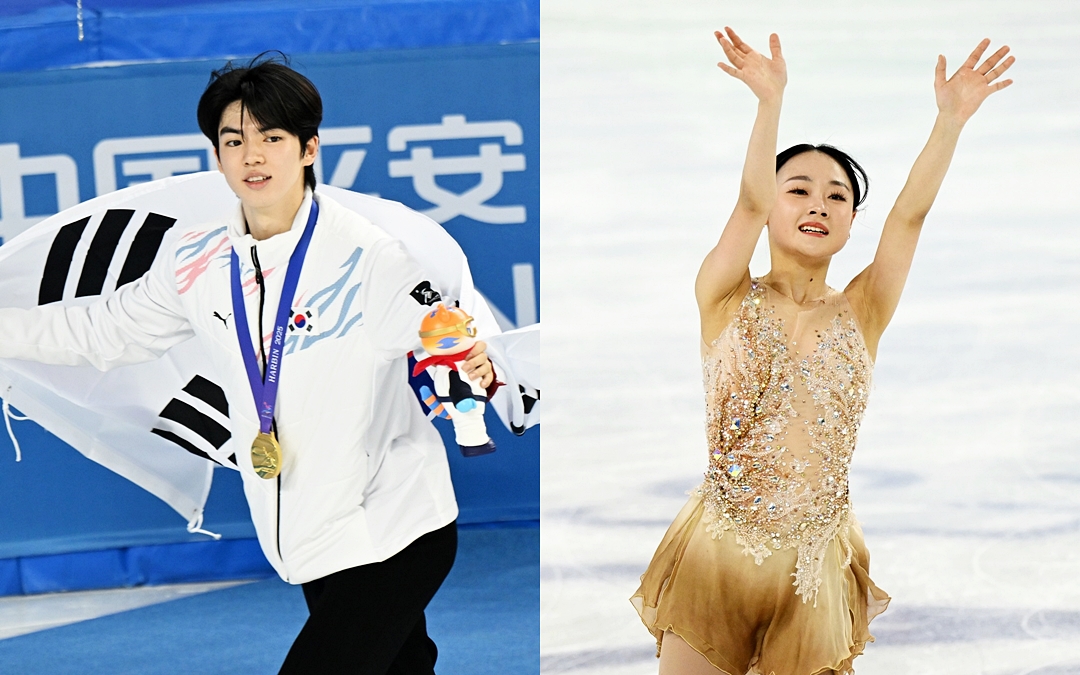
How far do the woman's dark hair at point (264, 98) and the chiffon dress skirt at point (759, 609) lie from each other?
1179 mm

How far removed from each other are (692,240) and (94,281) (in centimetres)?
204

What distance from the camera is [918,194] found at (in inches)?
98.4

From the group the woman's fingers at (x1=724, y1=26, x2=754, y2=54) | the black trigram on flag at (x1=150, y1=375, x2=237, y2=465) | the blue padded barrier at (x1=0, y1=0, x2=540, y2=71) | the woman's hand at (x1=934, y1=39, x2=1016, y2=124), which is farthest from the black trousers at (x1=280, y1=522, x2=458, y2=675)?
the blue padded barrier at (x1=0, y1=0, x2=540, y2=71)

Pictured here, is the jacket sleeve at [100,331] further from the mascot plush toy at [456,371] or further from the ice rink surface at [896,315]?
the ice rink surface at [896,315]

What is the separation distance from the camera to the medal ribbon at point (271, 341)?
7.85ft

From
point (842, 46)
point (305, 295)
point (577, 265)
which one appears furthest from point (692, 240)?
point (305, 295)

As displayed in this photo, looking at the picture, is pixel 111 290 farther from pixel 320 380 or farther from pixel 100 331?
pixel 320 380

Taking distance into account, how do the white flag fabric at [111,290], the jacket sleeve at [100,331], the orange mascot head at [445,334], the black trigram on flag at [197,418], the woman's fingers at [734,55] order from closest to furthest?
the orange mascot head at [445,334] → the woman's fingers at [734,55] → the jacket sleeve at [100,331] → the white flag fabric at [111,290] → the black trigram on flag at [197,418]

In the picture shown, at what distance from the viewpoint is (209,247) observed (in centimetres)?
253

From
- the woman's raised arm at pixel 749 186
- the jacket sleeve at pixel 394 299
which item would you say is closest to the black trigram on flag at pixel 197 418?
the jacket sleeve at pixel 394 299

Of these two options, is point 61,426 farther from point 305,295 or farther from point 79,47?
point 79,47

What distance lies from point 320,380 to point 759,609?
1.01 metres

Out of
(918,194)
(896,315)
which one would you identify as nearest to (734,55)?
(918,194)

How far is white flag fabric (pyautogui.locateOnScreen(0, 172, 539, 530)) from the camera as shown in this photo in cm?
287
